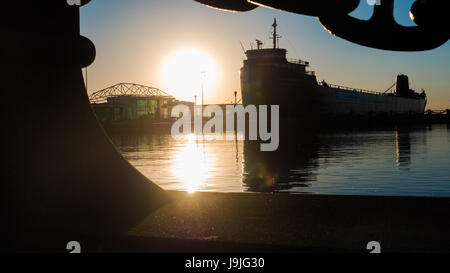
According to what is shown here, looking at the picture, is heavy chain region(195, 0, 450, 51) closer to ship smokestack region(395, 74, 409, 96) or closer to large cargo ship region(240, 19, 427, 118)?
large cargo ship region(240, 19, 427, 118)

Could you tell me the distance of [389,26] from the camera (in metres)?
1.89

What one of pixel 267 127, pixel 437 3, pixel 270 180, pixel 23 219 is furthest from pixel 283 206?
pixel 267 127

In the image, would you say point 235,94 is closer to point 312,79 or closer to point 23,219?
point 312,79

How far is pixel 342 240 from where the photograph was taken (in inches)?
105

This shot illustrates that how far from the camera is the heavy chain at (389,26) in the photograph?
1.86m

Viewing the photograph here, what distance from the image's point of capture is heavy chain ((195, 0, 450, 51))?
6.10 ft

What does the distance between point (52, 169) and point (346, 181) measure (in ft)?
39.5
